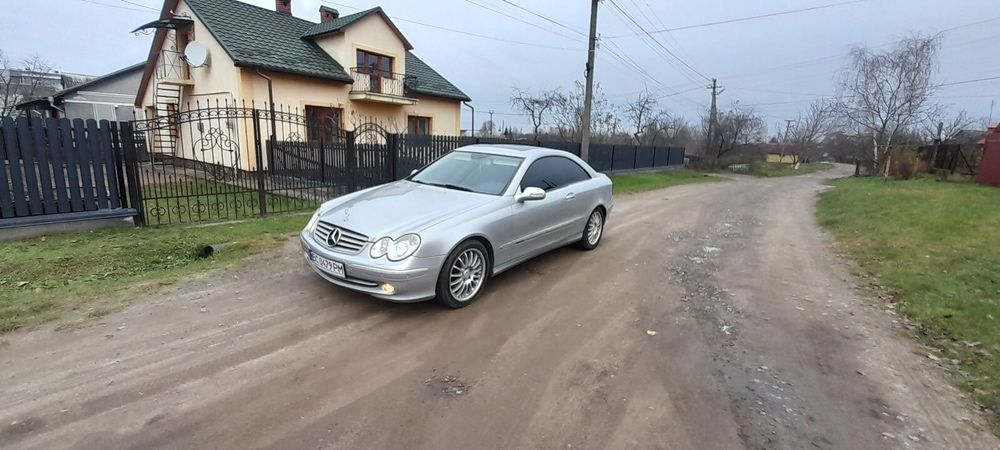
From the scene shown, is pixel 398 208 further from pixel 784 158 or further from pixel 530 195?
pixel 784 158

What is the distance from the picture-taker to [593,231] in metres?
6.66

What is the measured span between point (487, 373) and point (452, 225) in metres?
1.44

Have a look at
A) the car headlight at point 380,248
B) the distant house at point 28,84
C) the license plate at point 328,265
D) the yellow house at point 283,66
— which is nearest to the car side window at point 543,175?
the car headlight at point 380,248

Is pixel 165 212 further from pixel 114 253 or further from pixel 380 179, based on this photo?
pixel 380 179

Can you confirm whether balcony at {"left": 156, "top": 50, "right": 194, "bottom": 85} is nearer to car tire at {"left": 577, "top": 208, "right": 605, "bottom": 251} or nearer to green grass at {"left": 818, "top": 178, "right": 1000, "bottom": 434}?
car tire at {"left": 577, "top": 208, "right": 605, "bottom": 251}

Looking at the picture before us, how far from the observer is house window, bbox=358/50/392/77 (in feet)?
59.7

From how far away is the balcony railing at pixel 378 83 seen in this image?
17.7 m

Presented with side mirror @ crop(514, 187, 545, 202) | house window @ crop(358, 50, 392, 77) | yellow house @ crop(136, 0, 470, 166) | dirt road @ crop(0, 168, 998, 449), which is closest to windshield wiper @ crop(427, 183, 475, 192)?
side mirror @ crop(514, 187, 545, 202)

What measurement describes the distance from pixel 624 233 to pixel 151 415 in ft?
22.9

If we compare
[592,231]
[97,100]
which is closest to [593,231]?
[592,231]

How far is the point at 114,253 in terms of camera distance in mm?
5586

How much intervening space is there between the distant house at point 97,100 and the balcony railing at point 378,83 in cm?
1499

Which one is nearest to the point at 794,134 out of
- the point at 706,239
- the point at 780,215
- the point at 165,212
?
the point at 780,215

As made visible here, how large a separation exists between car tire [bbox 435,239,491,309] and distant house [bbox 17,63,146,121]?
2785cm
